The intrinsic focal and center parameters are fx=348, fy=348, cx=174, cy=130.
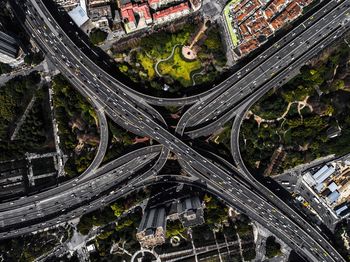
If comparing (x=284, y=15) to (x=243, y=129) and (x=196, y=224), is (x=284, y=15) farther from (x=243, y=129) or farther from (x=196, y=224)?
(x=196, y=224)

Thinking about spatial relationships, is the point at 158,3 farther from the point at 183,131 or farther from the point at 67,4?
the point at 183,131

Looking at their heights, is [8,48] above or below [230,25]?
above

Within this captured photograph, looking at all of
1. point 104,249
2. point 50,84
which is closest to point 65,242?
point 104,249

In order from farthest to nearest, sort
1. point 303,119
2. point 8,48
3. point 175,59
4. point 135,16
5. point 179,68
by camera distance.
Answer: point 179,68 → point 175,59 → point 303,119 → point 135,16 → point 8,48

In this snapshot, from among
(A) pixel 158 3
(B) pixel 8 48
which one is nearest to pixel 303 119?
(A) pixel 158 3

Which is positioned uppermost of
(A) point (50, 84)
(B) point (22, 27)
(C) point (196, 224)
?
(B) point (22, 27)

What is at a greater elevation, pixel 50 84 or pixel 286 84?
pixel 50 84

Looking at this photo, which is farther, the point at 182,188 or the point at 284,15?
the point at 182,188
